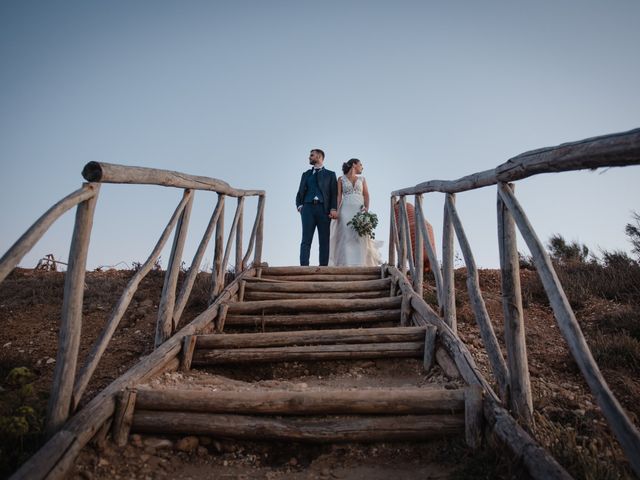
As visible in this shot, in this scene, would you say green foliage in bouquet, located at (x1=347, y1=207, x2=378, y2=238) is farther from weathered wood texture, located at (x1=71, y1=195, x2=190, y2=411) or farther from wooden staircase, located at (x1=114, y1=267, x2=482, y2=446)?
weathered wood texture, located at (x1=71, y1=195, x2=190, y2=411)

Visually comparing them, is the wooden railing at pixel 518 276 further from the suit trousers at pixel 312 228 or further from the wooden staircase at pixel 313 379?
the suit trousers at pixel 312 228

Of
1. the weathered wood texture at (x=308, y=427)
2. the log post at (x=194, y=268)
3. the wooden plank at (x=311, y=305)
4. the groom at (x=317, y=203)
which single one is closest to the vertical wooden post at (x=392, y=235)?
the groom at (x=317, y=203)

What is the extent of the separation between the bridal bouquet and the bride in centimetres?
14

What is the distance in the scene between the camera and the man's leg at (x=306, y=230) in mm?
7273

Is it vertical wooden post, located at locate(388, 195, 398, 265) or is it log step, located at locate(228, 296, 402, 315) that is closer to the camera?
log step, located at locate(228, 296, 402, 315)

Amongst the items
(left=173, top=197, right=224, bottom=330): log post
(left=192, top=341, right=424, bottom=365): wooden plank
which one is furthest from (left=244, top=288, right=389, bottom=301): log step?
(left=192, top=341, right=424, bottom=365): wooden plank

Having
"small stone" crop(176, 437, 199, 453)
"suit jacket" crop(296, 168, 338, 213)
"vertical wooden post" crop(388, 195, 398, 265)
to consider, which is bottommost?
"small stone" crop(176, 437, 199, 453)

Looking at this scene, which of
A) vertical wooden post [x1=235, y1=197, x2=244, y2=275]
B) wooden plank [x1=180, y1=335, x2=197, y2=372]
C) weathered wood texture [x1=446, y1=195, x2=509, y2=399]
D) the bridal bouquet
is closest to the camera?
weathered wood texture [x1=446, y1=195, x2=509, y2=399]

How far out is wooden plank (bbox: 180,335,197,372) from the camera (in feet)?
11.2

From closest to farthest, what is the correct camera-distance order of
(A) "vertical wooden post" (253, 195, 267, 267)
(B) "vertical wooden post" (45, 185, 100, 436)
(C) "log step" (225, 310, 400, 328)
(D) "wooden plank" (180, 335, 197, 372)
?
(B) "vertical wooden post" (45, 185, 100, 436) → (D) "wooden plank" (180, 335, 197, 372) → (C) "log step" (225, 310, 400, 328) → (A) "vertical wooden post" (253, 195, 267, 267)

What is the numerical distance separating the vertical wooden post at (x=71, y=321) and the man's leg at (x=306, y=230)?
4.96m

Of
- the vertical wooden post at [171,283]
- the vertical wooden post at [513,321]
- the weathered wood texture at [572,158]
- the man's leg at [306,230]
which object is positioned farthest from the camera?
the man's leg at [306,230]

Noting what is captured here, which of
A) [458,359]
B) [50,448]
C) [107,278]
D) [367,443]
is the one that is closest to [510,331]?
[458,359]

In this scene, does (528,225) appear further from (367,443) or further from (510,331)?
(367,443)
